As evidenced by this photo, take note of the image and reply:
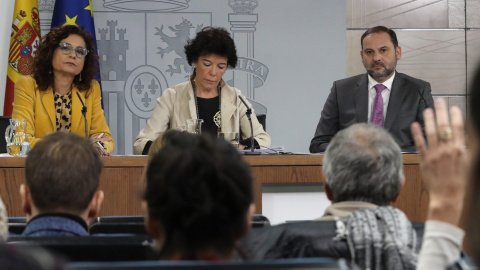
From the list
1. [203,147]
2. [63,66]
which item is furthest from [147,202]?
[63,66]

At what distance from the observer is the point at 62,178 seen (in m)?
1.87

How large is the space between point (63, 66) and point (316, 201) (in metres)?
1.91

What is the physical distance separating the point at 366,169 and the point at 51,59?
3.09 m

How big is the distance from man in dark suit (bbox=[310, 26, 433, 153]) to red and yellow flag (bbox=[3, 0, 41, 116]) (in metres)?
2.63

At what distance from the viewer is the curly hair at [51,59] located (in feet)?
14.9

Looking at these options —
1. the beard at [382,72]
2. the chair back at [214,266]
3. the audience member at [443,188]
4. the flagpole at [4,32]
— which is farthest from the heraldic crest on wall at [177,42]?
the chair back at [214,266]

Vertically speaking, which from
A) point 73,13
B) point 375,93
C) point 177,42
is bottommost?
point 375,93

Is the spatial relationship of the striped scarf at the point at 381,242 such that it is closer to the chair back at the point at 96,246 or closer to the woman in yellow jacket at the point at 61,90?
the chair back at the point at 96,246

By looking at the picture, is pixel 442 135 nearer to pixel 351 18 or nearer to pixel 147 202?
pixel 147 202

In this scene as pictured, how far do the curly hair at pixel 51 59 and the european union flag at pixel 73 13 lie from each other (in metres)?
1.22

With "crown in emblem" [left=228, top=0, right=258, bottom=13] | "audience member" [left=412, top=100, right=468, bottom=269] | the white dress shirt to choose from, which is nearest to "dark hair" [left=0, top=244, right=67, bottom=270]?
"audience member" [left=412, top=100, right=468, bottom=269]

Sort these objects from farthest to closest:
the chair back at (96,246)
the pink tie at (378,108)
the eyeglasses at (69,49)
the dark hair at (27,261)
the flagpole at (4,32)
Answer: the flagpole at (4,32) → the pink tie at (378,108) → the eyeglasses at (69,49) → the chair back at (96,246) → the dark hair at (27,261)

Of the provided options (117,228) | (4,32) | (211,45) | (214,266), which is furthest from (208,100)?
(214,266)

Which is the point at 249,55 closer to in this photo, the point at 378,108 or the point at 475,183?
the point at 378,108
